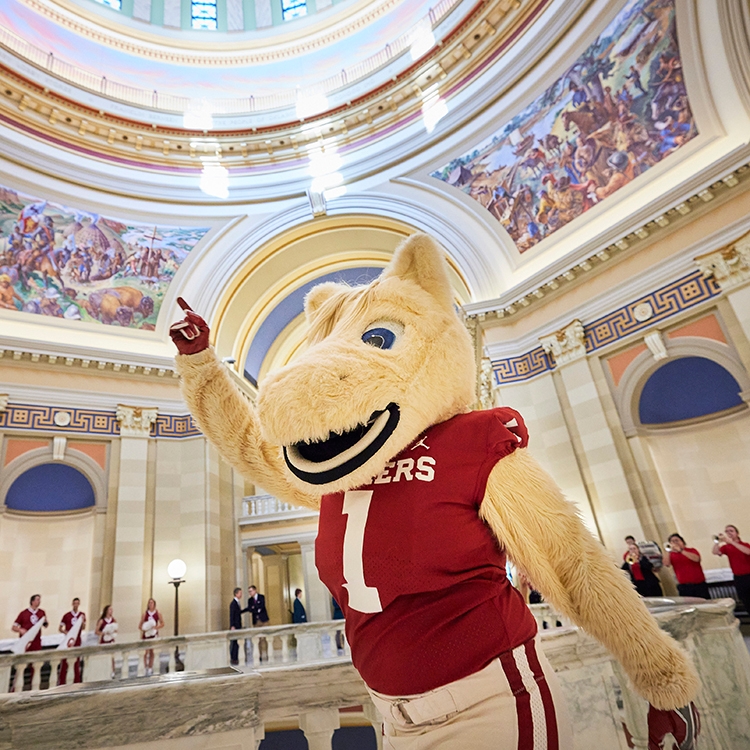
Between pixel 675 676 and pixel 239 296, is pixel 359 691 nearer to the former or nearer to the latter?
pixel 675 676

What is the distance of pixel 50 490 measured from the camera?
986 centimetres

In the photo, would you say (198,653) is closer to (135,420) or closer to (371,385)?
(135,420)

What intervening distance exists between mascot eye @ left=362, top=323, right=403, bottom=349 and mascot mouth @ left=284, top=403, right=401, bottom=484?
7.8 inches

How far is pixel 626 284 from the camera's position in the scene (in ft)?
25.3

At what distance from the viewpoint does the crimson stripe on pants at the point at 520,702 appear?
0.90 m

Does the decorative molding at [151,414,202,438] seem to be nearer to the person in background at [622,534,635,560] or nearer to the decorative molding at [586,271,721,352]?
the decorative molding at [586,271,721,352]

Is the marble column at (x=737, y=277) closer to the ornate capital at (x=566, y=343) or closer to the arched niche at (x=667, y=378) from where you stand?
the arched niche at (x=667, y=378)

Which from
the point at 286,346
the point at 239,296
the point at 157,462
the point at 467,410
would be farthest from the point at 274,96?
the point at 467,410

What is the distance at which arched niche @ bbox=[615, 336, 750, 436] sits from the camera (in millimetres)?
6859

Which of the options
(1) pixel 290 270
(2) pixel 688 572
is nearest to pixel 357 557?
(2) pixel 688 572

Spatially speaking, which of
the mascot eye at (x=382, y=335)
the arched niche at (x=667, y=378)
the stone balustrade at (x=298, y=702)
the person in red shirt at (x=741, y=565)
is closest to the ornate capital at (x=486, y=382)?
the arched niche at (x=667, y=378)

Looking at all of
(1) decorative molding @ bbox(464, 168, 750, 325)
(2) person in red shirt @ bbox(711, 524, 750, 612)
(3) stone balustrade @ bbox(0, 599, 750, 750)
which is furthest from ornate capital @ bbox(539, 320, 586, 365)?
(3) stone balustrade @ bbox(0, 599, 750, 750)

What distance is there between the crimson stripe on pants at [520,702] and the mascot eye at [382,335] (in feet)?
2.32

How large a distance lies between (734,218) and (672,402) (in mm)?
Result: 2985
